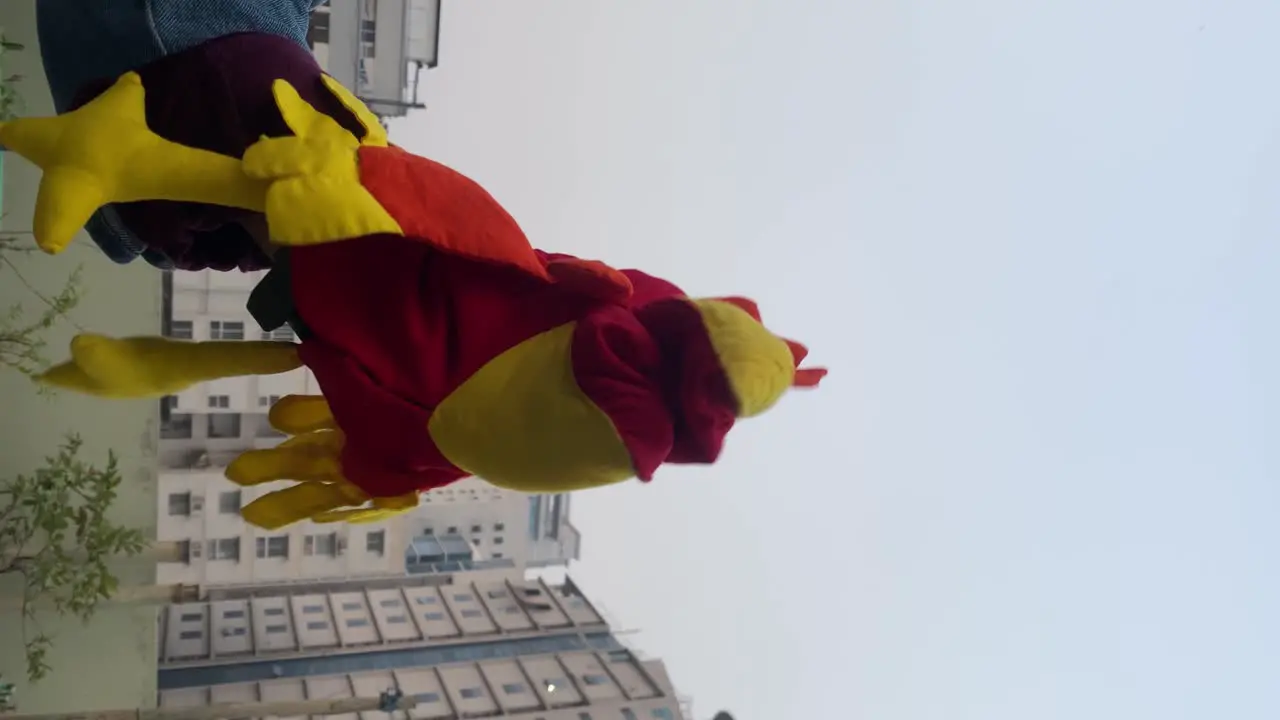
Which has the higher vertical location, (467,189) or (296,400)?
(467,189)

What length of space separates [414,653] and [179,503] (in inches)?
113

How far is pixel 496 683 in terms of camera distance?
31.4 ft

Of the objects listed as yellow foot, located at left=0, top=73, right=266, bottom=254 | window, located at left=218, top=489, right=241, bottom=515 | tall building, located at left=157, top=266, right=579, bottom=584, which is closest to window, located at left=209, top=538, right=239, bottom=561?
tall building, located at left=157, top=266, right=579, bottom=584

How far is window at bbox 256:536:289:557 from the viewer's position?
9.63 meters

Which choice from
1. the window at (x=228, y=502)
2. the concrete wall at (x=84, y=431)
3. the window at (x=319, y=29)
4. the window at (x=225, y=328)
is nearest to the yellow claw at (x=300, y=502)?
the concrete wall at (x=84, y=431)

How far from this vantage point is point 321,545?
9.88 meters

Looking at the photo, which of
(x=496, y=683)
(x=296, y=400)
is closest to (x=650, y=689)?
(x=496, y=683)

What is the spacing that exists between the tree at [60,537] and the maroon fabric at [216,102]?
137 inches

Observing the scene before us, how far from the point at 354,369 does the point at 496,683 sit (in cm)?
907

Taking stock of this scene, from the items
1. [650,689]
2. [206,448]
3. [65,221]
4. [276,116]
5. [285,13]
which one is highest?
[285,13]

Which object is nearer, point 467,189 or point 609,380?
point 609,380

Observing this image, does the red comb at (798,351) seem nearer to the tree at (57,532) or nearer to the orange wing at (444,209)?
the orange wing at (444,209)

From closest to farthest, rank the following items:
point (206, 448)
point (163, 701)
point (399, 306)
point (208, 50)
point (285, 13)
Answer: point (399, 306) → point (208, 50) → point (285, 13) → point (163, 701) → point (206, 448)

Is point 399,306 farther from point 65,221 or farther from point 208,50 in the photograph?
point 208,50
